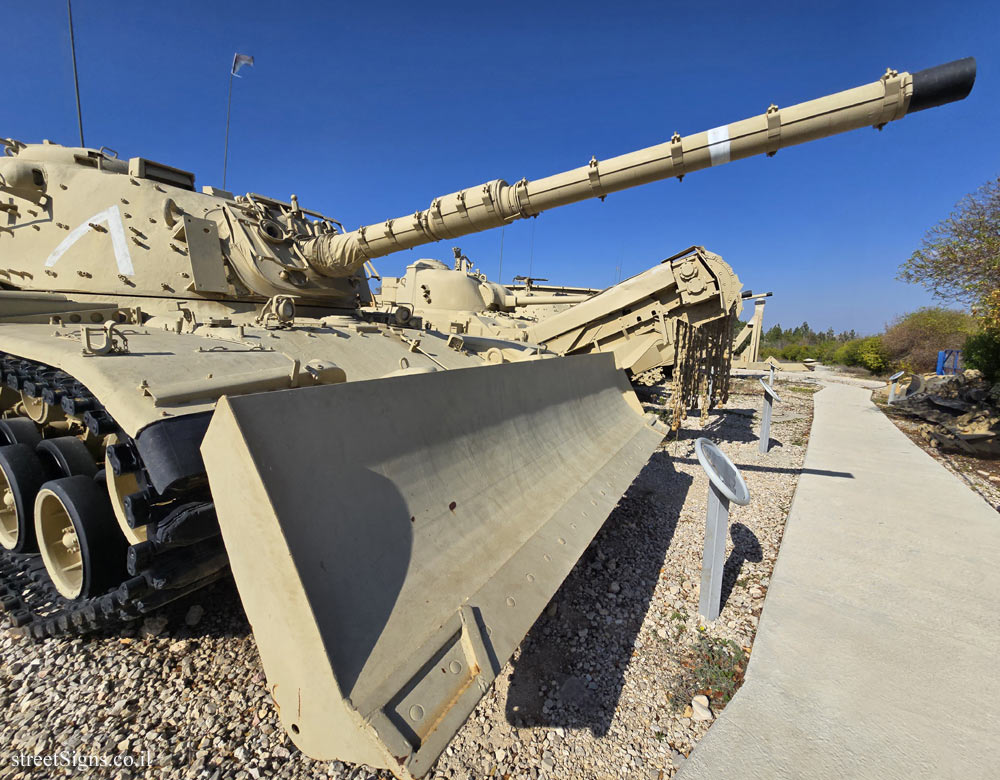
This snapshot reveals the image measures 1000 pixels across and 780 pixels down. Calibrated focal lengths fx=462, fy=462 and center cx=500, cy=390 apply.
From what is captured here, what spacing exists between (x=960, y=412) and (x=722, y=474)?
11.1m

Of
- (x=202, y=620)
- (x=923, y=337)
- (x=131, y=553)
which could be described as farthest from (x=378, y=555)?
(x=923, y=337)

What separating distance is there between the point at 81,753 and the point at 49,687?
0.57 meters

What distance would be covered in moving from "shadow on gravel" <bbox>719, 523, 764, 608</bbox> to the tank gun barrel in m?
3.14

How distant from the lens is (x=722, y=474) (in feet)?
10.1

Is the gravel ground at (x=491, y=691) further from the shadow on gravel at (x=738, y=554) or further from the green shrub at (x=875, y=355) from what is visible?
the green shrub at (x=875, y=355)

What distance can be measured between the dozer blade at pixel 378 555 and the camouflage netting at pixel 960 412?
30.9 ft

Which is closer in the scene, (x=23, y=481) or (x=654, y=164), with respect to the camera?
(x=23, y=481)

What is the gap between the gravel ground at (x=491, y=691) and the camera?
193cm

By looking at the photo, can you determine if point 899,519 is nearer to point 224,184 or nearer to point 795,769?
point 795,769

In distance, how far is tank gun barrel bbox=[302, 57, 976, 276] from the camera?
9.95 feet

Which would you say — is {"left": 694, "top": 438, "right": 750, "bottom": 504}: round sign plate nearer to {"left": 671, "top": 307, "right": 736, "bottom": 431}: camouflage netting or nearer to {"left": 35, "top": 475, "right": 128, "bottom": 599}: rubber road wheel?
{"left": 35, "top": 475, "right": 128, "bottom": 599}: rubber road wheel

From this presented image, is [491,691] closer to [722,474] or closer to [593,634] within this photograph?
[593,634]

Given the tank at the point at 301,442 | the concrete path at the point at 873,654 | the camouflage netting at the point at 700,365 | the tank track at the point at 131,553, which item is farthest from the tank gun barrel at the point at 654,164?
the camouflage netting at the point at 700,365

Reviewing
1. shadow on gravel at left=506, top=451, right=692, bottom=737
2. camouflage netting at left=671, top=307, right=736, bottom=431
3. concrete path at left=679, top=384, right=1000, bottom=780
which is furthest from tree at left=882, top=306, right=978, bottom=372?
shadow on gravel at left=506, top=451, right=692, bottom=737
